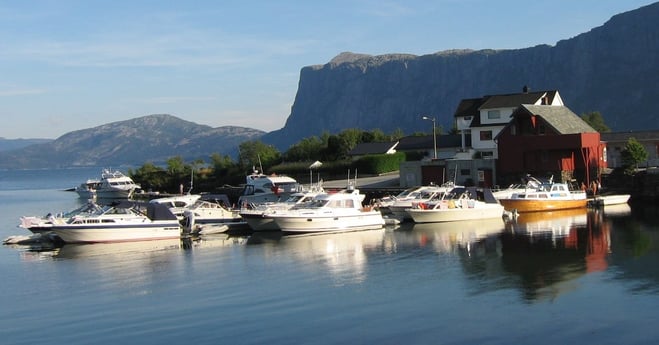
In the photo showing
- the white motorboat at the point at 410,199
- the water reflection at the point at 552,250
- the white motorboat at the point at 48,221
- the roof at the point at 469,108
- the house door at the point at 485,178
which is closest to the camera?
the water reflection at the point at 552,250

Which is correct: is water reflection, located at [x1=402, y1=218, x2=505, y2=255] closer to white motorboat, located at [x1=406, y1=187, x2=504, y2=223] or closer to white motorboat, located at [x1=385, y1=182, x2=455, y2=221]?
white motorboat, located at [x1=406, y1=187, x2=504, y2=223]

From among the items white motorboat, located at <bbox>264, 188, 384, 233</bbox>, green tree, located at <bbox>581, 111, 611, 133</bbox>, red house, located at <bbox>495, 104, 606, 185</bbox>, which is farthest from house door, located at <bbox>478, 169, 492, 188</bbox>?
green tree, located at <bbox>581, 111, 611, 133</bbox>

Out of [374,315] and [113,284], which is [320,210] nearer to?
[113,284]

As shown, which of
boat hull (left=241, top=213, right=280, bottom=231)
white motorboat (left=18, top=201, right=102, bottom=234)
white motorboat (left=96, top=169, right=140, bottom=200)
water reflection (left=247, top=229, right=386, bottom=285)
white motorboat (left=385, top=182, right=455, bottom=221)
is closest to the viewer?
water reflection (left=247, top=229, right=386, bottom=285)

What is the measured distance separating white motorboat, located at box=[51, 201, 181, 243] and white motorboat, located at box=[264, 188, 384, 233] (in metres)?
5.65

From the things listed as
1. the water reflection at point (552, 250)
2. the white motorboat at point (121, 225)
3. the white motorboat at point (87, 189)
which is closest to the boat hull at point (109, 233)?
the white motorboat at point (121, 225)

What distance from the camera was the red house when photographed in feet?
197

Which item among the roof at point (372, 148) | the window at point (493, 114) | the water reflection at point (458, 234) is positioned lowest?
the water reflection at point (458, 234)

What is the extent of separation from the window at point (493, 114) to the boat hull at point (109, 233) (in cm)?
3967

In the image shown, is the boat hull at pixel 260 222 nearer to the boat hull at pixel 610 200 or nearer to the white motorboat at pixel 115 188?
the boat hull at pixel 610 200

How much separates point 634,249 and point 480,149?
3898cm

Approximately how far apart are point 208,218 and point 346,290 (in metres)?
21.8

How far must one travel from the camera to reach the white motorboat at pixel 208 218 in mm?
46062

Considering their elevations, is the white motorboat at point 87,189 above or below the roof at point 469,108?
below
